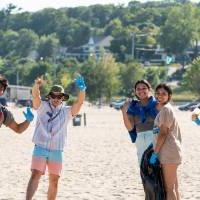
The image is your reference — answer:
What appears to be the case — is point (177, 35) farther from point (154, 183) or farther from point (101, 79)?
point (154, 183)

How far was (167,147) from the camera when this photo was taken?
26.6 feet

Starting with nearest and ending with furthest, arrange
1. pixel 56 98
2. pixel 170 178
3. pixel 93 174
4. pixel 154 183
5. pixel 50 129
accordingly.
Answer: pixel 170 178 → pixel 154 183 → pixel 50 129 → pixel 56 98 → pixel 93 174

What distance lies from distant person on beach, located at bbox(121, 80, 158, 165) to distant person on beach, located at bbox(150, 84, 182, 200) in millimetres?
333

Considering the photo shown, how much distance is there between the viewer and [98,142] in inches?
951

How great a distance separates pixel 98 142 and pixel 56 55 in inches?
6563

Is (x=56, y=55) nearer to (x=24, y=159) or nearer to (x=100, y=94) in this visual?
(x=100, y=94)

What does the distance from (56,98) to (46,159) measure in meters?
0.68

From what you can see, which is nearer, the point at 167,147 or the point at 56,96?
the point at 167,147

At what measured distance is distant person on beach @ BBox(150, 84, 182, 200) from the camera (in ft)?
26.5

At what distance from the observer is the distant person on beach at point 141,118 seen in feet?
27.9

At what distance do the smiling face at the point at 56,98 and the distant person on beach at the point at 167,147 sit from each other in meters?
1.22

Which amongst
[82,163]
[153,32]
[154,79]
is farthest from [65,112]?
[153,32]

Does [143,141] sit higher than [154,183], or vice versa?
[143,141]

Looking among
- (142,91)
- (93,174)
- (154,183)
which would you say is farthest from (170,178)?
(93,174)
